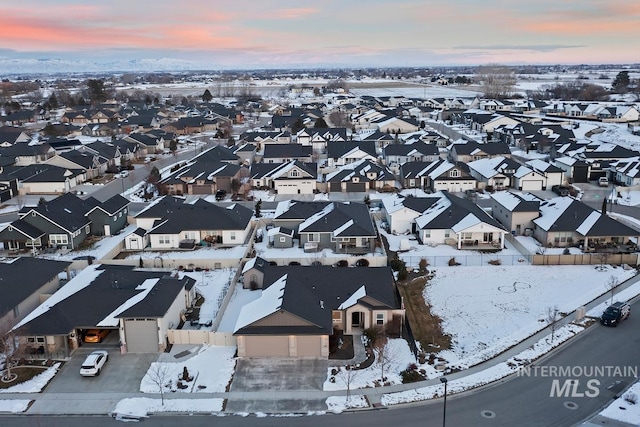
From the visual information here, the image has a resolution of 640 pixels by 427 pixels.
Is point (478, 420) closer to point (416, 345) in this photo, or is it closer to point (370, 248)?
point (416, 345)

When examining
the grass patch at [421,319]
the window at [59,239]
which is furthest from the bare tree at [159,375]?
the window at [59,239]

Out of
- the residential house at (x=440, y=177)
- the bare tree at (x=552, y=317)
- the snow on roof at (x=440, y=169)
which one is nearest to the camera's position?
the bare tree at (x=552, y=317)

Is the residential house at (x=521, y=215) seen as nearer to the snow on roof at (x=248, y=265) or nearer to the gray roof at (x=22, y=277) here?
the snow on roof at (x=248, y=265)

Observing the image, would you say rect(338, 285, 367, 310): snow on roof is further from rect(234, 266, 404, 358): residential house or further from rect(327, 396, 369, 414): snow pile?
rect(327, 396, 369, 414): snow pile

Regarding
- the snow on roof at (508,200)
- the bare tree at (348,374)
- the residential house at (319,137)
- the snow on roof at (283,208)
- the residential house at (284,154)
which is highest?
the residential house at (319,137)

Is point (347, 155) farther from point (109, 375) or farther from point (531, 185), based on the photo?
point (109, 375)

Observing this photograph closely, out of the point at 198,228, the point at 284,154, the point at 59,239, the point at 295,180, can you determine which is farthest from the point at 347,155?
the point at 59,239
